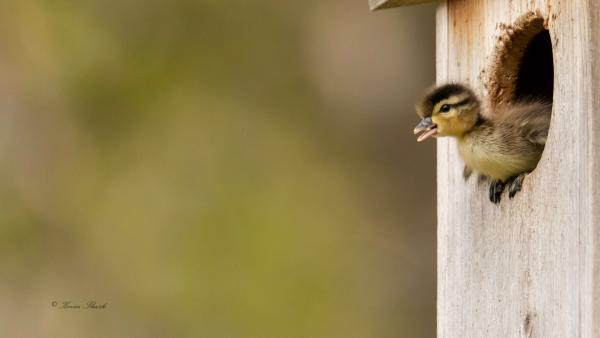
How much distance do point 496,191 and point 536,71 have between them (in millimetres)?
752

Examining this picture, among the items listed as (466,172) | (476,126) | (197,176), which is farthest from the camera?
(197,176)

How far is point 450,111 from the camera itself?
3697 mm

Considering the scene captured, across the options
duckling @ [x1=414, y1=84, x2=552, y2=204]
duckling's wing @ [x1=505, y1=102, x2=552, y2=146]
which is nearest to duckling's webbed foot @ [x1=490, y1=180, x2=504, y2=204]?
duckling @ [x1=414, y1=84, x2=552, y2=204]

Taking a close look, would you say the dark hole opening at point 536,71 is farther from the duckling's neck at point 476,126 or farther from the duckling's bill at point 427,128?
the duckling's bill at point 427,128

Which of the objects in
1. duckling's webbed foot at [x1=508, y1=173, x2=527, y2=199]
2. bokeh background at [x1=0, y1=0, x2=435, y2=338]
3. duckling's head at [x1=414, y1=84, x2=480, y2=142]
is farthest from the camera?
bokeh background at [x1=0, y1=0, x2=435, y2=338]

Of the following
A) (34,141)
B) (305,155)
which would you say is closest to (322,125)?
(305,155)

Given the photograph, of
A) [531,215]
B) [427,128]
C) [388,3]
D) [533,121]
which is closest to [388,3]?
[388,3]

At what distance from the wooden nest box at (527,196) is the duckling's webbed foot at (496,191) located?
0.03 metres

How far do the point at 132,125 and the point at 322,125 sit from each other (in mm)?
1510

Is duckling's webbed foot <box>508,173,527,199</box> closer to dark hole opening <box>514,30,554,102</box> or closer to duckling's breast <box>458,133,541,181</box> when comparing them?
duckling's breast <box>458,133,541,181</box>

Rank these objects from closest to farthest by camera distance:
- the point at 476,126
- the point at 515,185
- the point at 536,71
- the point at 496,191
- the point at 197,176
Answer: the point at 515,185
the point at 496,191
the point at 476,126
the point at 536,71
the point at 197,176

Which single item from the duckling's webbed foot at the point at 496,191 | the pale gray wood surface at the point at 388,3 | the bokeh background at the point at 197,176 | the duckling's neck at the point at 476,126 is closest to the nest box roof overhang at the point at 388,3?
the pale gray wood surface at the point at 388,3

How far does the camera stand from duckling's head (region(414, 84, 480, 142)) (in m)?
3.71

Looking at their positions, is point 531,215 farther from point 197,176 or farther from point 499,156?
point 197,176
